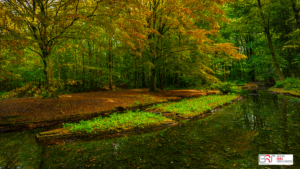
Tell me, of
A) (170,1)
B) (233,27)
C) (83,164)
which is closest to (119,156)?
(83,164)

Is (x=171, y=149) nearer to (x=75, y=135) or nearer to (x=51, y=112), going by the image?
(x=75, y=135)

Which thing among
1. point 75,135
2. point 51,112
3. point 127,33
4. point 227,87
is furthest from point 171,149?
point 227,87

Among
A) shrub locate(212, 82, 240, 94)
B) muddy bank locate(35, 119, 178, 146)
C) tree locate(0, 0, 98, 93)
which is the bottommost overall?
muddy bank locate(35, 119, 178, 146)

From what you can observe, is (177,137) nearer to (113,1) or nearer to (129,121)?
(129,121)

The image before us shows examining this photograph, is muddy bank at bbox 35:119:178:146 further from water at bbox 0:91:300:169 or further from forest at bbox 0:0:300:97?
forest at bbox 0:0:300:97

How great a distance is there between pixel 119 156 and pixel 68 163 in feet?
4.68

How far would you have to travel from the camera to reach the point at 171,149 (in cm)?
452
